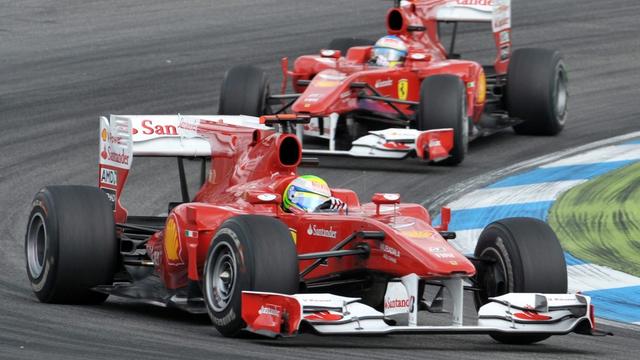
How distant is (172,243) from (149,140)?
141cm

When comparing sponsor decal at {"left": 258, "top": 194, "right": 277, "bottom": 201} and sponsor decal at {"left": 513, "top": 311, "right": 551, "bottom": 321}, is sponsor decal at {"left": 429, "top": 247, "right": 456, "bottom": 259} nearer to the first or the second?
sponsor decal at {"left": 513, "top": 311, "right": 551, "bottom": 321}

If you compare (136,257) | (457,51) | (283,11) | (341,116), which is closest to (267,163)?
(136,257)

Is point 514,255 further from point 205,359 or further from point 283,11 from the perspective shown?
point 283,11

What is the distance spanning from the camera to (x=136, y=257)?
1253 centimetres

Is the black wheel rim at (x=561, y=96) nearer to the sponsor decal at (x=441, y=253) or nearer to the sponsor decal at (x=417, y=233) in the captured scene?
the sponsor decal at (x=417, y=233)

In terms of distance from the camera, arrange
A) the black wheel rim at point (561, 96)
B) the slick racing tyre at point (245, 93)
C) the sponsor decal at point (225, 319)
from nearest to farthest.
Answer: the sponsor decal at point (225, 319) < the slick racing tyre at point (245, 93) < the black wheel rim at point (561, 96)

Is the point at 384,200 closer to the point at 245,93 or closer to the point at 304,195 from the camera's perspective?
the point at 304,195

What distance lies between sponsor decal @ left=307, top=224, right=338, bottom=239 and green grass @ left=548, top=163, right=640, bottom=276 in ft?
11.1

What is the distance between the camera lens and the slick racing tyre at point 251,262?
1046 cm

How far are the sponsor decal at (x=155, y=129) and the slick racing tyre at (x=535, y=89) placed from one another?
8.63 metres

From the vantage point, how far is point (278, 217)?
11.6 meters

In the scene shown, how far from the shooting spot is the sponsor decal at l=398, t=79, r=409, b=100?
65.2 ft

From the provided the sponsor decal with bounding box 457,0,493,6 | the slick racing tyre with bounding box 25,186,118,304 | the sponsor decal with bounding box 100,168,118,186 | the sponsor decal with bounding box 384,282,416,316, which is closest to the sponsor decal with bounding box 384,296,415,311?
the sponsor decal with bounding box 384,282,416,316

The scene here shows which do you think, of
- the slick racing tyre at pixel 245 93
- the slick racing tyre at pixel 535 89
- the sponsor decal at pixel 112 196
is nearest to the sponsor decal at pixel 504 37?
the slick racing tyre at pixel 535 89
